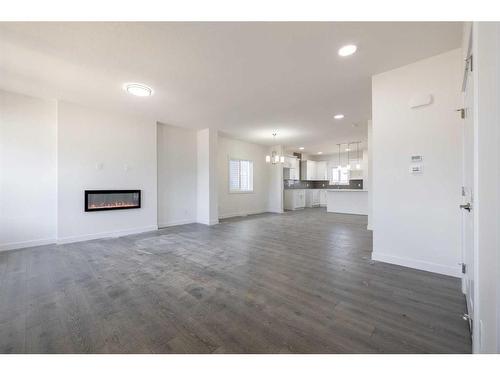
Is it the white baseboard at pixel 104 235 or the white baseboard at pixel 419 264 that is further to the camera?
the white baseboard at pixel 104 235

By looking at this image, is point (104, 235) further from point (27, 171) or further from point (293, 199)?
point (293, 199)

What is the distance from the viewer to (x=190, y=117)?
16.1 feet

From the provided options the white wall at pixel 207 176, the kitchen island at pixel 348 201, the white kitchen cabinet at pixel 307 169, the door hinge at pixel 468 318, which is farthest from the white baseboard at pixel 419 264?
the white kitchen cabinet at pixel 307 169

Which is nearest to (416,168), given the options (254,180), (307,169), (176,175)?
(176,175)

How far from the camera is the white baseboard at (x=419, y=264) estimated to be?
7.98 ft

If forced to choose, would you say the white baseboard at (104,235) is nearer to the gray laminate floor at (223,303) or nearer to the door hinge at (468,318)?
the gray laminate floor at (223,303)

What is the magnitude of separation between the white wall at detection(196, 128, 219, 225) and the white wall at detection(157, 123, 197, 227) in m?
0.16

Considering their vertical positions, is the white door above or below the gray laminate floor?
above

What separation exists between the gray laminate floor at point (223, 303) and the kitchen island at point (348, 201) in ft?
14.6

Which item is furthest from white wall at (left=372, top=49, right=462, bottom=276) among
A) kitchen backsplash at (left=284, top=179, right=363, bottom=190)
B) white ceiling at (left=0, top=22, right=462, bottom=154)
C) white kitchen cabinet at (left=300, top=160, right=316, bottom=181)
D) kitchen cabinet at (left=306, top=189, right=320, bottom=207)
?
white kitchen cabinet at (left=300, top=160, right=316, bottom=181)

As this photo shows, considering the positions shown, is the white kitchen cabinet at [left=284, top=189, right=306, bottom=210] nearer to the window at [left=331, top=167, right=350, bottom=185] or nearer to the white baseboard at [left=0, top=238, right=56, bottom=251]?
the window at [left=331, top=167, right=350, bottom=185]

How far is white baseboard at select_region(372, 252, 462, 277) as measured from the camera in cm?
243

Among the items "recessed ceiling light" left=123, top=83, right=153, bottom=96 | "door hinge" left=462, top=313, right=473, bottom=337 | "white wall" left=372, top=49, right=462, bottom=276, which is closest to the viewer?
"door hinge" left=462, top=313, right=473, bottom=337
